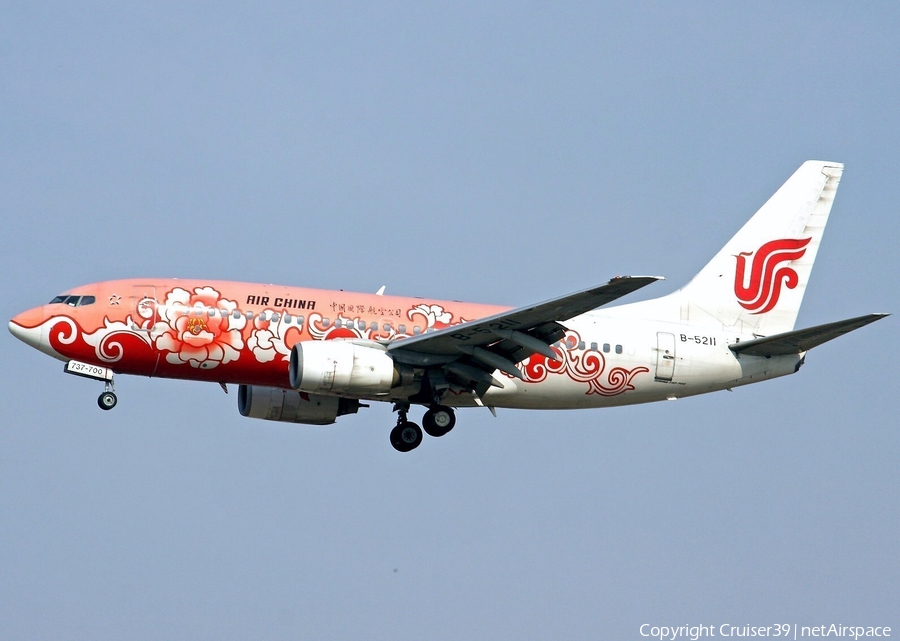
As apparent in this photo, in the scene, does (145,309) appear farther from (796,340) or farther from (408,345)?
(796,340)

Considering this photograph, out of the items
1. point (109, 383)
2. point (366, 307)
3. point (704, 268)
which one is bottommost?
point (109, 383)

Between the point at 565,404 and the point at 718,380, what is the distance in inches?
184

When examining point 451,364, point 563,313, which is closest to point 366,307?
point 451,364

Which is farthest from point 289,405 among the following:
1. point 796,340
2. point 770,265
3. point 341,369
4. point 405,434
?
point 770,265

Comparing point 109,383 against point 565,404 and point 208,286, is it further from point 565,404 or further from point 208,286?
point 565,404

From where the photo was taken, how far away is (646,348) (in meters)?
38.1

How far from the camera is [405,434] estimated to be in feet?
124

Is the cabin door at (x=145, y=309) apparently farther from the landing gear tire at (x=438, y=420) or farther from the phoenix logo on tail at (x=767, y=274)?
the phoenix logo on tail at (x=767, y=274)

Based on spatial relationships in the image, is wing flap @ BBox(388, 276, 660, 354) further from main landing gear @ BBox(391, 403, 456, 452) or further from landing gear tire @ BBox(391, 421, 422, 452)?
landing gear tire @ BBox(391, 421, 422, 452)

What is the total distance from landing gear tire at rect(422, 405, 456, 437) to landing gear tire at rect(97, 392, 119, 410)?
880cm

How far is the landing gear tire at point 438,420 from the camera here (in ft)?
122

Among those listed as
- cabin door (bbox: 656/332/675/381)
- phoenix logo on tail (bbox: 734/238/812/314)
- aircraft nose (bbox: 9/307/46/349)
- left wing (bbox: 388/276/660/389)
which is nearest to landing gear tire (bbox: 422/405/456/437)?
left wing (bbox: 388/276/660/389)

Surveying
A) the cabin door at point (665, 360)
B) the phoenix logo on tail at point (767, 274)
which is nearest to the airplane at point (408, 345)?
the cabin door at point (665, 360)

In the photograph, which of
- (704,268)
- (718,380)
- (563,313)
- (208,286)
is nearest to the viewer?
(563,313)
